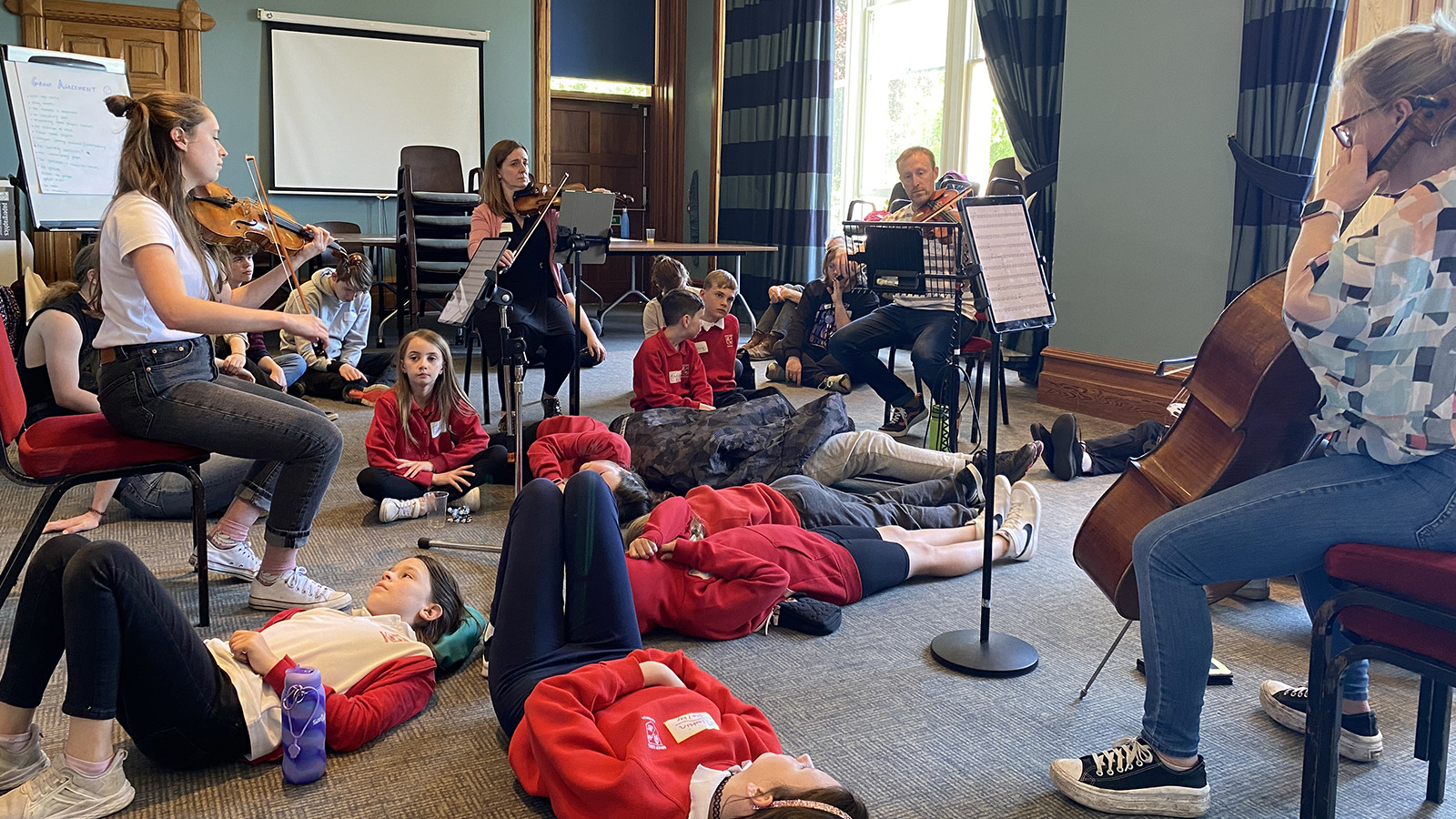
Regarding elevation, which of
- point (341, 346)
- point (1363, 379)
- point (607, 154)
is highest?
point (607, 154)

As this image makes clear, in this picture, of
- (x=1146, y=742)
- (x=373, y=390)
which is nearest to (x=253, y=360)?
(x=373, y=390)

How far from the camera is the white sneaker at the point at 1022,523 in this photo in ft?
9.44

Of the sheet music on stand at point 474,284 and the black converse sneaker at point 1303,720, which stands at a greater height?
the sheet music on stand at point 474,284

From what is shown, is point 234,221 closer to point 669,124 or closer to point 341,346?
point 341,346

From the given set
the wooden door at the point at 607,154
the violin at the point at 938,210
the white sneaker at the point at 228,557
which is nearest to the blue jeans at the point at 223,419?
the white sneaker at the point at 228,557

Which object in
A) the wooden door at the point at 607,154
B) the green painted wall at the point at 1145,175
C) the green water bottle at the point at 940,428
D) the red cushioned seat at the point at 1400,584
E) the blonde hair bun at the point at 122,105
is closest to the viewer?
the red cushioned seat at the point at 1400,584

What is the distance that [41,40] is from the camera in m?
6.99

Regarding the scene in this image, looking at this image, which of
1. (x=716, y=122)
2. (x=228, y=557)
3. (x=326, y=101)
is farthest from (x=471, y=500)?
(x=716, y=122)

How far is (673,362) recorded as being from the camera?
150 inches

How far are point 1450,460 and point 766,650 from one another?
4.28ft

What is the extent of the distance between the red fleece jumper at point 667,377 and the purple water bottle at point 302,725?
80.4 inches

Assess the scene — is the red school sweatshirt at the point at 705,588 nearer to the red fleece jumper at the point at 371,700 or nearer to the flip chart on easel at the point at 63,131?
the red fleece jumper at the point at 371,700

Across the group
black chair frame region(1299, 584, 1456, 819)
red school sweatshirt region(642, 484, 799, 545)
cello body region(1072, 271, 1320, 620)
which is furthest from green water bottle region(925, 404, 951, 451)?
black chair frame region(1299, 584, 1456, 819)

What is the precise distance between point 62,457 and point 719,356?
2.44m
